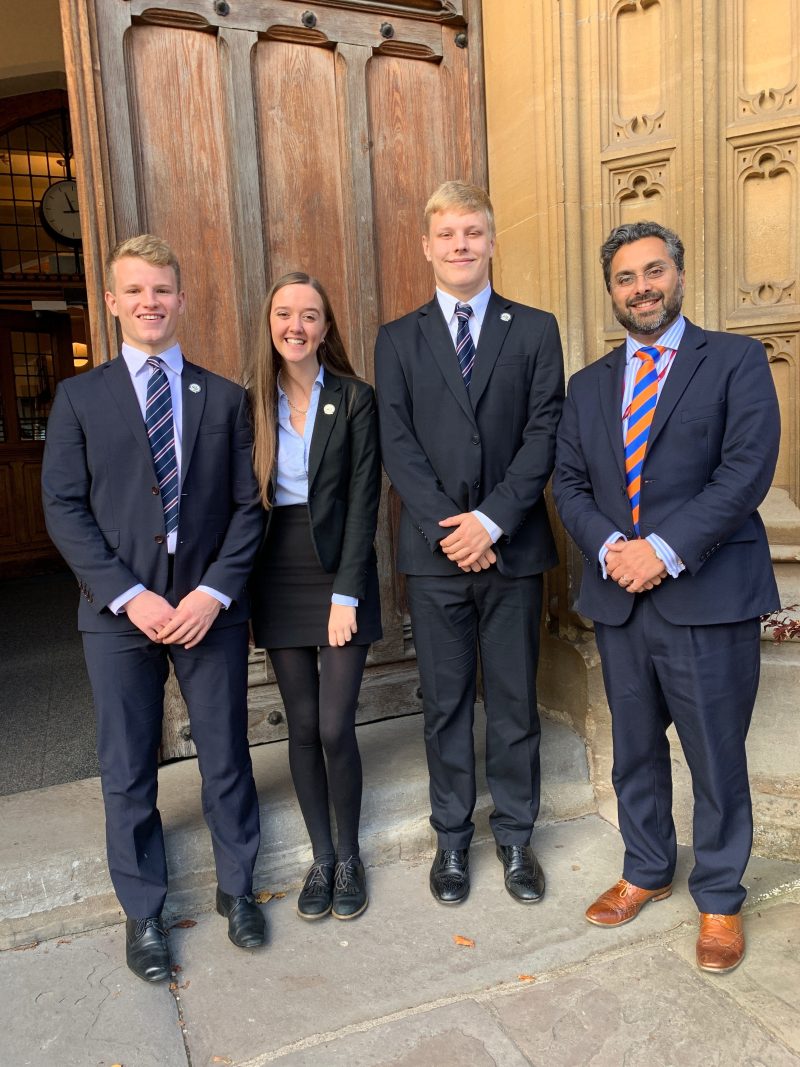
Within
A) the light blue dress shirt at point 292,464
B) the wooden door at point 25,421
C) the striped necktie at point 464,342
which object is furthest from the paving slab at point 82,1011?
the wooden door at point 25,421

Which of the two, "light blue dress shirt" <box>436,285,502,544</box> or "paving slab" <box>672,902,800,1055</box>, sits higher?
"light blue dress shirt" <box>436,285,502,544</box>

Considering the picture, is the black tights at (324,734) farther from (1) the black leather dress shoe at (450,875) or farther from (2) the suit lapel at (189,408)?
(2) the suit lapel at (189,408)

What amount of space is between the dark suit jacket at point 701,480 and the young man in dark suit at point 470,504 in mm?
242

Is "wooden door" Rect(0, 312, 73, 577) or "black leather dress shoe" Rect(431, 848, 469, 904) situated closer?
"black leather dress shoe" Rect(431, 848, 469, 904)

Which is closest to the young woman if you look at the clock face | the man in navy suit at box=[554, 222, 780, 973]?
the man in navy suit at box=[554, 222, 780, 973]

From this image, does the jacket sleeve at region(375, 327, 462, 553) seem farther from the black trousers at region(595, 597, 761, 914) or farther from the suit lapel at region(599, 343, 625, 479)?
the black trousers at region(595, 597, 761, 914)

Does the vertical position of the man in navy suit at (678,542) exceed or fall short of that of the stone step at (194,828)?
it exceeds it

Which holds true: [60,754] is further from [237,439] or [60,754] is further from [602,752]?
[602,752]

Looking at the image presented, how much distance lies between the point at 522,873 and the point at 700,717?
82 cm

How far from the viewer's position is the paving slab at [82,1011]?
2168 millimetres

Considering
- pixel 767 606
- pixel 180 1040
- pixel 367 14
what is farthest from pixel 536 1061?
pixel 367 14

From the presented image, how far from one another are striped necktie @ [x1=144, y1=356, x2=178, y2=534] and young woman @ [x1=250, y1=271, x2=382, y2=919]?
26cm

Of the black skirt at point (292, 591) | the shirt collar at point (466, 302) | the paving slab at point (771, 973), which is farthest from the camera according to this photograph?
the shirt collar at point (466, 302)

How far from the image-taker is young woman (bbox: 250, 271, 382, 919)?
8.59 feet
